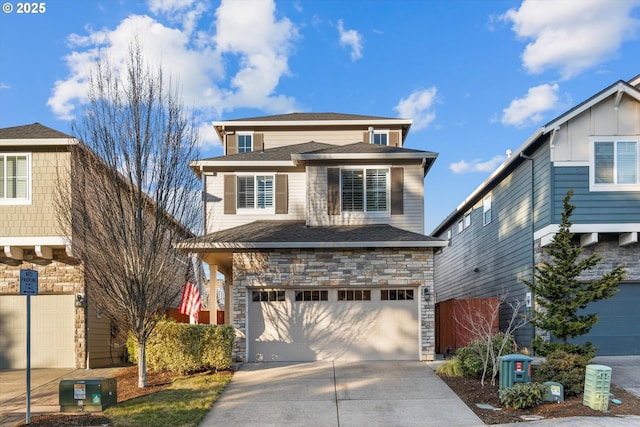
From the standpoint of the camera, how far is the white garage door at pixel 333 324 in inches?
571

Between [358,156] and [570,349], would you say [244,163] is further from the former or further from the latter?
[570,349]

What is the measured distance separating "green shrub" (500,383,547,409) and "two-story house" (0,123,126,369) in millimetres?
10302

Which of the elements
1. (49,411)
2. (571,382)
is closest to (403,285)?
(571,382)

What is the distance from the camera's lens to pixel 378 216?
52.5 feet

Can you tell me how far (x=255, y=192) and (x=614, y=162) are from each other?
9.84m

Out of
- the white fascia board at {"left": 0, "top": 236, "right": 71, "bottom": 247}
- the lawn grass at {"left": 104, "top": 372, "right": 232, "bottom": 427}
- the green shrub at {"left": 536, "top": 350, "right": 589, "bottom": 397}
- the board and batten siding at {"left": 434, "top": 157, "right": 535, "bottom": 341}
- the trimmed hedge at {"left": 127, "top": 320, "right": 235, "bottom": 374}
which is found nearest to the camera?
the lawn grass at {"left": 104, "top": 372, "right": 232, "bottom": 427}

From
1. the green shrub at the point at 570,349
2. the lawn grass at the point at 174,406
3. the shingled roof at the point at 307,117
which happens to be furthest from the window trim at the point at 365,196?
the lawn grass at the point at 174,406

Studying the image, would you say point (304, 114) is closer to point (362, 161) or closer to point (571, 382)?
point (362, 161)

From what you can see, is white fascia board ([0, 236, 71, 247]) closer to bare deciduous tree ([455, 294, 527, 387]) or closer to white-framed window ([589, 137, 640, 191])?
bare deciduous tree ([455, 294, 527, 387])

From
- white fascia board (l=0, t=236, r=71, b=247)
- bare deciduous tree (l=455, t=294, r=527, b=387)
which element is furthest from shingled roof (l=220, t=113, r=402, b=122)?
white fascia board (l=0, t=236, r=71, b=247)

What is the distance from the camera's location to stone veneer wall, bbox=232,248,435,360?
14.4 metres

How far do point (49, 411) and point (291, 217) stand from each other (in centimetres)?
853

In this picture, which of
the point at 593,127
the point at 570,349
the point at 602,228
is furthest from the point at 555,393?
the point at 593,127

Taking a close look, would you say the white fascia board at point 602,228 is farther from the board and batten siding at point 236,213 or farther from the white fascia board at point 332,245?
the board and batten siding at point 236,213
